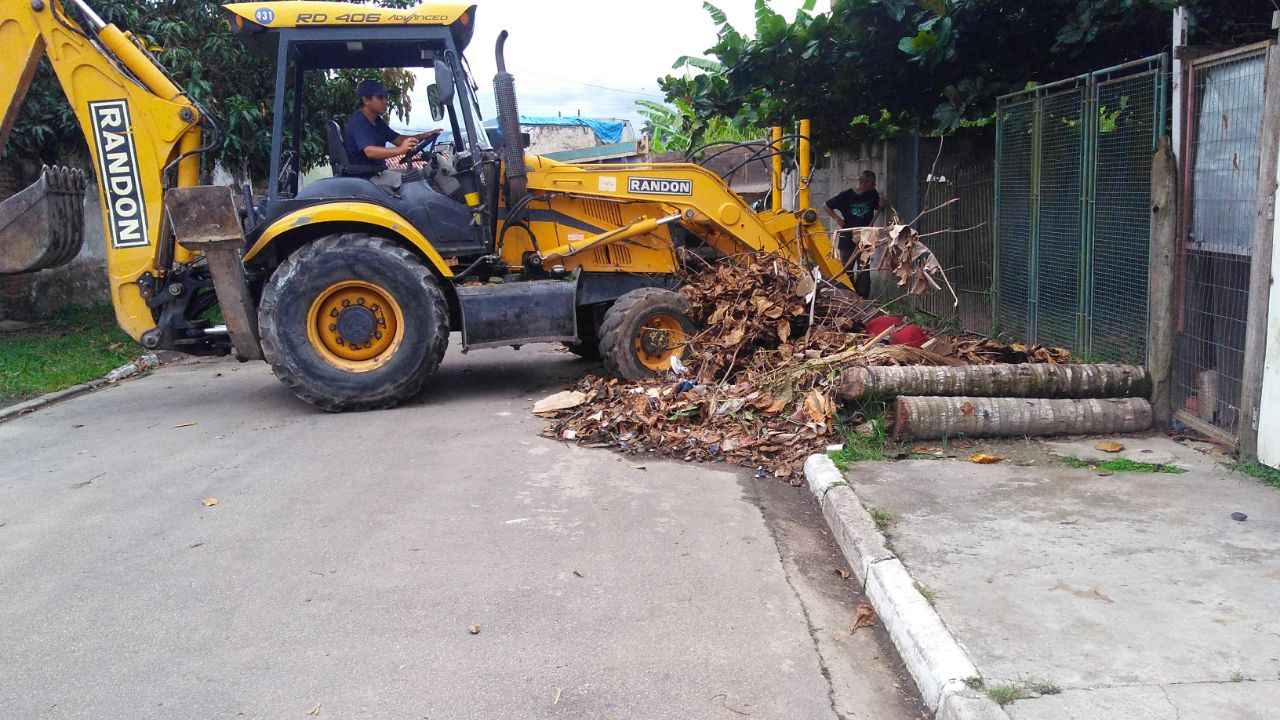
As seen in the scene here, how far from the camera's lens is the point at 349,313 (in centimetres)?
876

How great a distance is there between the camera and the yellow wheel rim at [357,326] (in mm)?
8734

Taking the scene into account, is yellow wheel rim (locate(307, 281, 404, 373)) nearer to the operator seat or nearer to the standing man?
the operator seat

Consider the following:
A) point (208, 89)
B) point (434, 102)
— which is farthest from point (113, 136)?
point (208, 89)

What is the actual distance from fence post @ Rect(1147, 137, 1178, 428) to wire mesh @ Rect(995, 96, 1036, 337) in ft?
7.34

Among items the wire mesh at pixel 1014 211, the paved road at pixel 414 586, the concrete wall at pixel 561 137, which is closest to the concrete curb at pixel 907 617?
the paved road at pixel 414 586

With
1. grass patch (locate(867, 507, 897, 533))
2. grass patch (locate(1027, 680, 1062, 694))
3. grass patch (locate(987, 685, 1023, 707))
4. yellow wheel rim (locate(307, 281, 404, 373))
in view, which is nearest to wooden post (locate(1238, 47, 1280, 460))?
grass patch (locate(867, 507, 897, 533))

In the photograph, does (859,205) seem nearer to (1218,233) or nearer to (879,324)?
(879,324)

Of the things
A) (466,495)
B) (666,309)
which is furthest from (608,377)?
(466,495)

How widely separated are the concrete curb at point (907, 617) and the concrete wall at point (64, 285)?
Answer: 12.6m

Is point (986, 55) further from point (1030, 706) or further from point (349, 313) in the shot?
point (1030, 706)

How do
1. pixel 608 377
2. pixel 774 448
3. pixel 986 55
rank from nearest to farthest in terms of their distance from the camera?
pixel 774 448 < pixel 608 377 < pixel 986 55

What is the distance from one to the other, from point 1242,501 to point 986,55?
6140mm

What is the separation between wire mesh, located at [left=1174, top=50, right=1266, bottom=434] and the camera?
20.0ft

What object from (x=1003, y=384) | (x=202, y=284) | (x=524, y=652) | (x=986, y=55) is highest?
(x=986, y=55)
